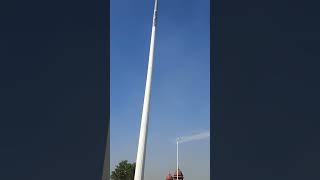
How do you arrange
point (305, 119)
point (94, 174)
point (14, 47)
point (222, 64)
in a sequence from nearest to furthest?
1. point (14, 47)
2. point (94, 174)
3. point (305, 119)
4. point (222, 64)

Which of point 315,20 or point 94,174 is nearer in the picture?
point 94,174

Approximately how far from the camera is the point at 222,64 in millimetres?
8891

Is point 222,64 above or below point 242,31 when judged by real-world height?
below

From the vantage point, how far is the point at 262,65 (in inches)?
345

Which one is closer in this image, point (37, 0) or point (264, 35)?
point (37, 0)

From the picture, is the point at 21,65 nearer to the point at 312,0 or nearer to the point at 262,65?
the point at 262,65

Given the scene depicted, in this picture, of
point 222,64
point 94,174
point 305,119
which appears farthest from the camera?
point 222,64

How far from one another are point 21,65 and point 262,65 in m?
5.10

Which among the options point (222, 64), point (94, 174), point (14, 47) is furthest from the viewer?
point (222, 64)

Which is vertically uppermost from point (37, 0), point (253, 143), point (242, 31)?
point (242, 31)

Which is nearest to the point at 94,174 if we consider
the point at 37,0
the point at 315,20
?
the point at 37,0

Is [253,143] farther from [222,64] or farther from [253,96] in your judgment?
[222,64]

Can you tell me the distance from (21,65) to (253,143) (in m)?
4.98

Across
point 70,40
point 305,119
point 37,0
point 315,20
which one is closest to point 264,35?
point 315,20
